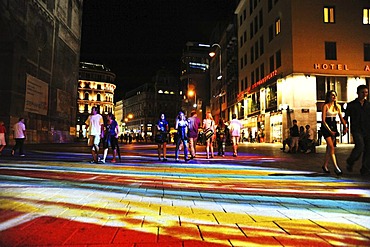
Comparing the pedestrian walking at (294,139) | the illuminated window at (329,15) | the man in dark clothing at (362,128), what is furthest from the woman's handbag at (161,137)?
the illuminated window at (329,15)

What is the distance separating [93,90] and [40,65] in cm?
7391

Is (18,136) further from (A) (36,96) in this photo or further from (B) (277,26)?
(B) (277,26)

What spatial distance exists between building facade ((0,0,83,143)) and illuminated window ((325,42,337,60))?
92.5 feet

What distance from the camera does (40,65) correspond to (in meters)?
28.1

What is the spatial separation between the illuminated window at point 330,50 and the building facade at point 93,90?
8155 cm

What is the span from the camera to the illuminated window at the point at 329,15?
2852cm

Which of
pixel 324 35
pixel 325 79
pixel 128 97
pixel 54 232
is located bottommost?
pixel 54 232

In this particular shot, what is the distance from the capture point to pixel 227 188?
207 inches

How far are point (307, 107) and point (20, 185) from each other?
1068 inches

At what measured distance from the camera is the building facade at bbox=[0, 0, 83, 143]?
23.0 m

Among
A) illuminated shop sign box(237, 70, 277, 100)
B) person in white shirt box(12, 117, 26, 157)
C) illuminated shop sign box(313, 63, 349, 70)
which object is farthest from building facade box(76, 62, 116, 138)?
person in white shirt box(12, 117, 26, 157)

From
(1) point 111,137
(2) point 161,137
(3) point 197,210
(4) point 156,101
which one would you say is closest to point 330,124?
(3) point 197,210

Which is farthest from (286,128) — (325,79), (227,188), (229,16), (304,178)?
(229,16)

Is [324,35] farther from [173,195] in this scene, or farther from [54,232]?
[54,232]
